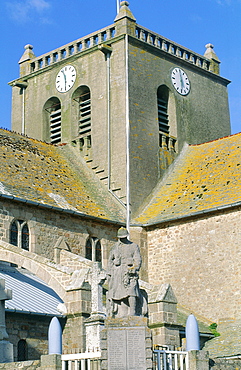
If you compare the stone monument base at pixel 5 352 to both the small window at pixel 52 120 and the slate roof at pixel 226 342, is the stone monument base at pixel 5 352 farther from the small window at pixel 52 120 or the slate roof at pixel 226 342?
the small window at pixel 52 120

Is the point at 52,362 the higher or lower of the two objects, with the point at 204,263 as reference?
lower

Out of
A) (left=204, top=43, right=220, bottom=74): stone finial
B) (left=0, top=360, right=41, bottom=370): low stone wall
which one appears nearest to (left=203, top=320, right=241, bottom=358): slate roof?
(left=0, top=360, right=41, bottom=370): low stone wall

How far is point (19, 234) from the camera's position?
1025 inches

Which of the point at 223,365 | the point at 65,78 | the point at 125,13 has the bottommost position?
the point at 223,365

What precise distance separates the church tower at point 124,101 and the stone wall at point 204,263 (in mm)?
2766

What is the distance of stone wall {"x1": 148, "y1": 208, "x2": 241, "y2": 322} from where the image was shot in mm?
26484

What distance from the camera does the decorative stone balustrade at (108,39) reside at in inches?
1307

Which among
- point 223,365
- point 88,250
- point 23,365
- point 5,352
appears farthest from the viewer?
point 88,250

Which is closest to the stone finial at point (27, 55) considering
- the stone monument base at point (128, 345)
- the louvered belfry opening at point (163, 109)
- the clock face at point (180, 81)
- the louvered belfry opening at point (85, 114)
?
the louvered belfry opening at point (85, 114)

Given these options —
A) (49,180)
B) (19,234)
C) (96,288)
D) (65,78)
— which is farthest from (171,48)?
(96,288)

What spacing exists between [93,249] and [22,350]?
7622mm

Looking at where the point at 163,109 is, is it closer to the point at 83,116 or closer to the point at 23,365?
the point at 83,116

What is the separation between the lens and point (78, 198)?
1144 inches

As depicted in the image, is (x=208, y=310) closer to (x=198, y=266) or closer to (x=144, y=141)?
(x=198, y=266)
